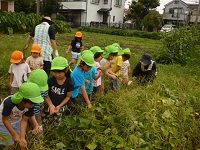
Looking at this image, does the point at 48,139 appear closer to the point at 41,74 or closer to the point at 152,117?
the point at 41,74

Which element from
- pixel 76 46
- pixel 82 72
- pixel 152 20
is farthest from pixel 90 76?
pixel 152 20

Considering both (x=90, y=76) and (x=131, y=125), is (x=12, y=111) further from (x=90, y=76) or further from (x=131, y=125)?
(x=90, y=76)

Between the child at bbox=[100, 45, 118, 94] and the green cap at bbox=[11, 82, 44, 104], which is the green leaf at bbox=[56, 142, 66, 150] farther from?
the child at bbox=[100, 45, 118, 94]

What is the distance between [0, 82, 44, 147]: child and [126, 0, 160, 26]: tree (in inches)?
1336

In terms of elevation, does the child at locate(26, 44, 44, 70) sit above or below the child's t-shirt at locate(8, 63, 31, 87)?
above

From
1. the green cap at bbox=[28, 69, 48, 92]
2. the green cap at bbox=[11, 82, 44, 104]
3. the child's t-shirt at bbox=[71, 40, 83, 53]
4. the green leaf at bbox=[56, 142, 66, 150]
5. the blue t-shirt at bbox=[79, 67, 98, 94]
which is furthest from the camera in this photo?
the child's t-shirt at bbox=[71, 40, 83, 53]

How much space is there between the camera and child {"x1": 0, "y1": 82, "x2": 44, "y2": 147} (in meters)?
2.46

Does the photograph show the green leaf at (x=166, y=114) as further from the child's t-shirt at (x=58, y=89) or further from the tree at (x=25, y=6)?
the tree at (x=25, y=6)

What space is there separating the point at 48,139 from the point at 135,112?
1135mm

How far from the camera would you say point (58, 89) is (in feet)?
10.8

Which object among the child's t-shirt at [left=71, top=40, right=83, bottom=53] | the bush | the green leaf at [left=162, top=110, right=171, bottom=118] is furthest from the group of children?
the bush

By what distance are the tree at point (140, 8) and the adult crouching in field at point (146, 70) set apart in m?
31.1

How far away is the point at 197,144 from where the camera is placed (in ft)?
11.2

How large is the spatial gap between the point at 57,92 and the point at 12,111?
30.2 inches
